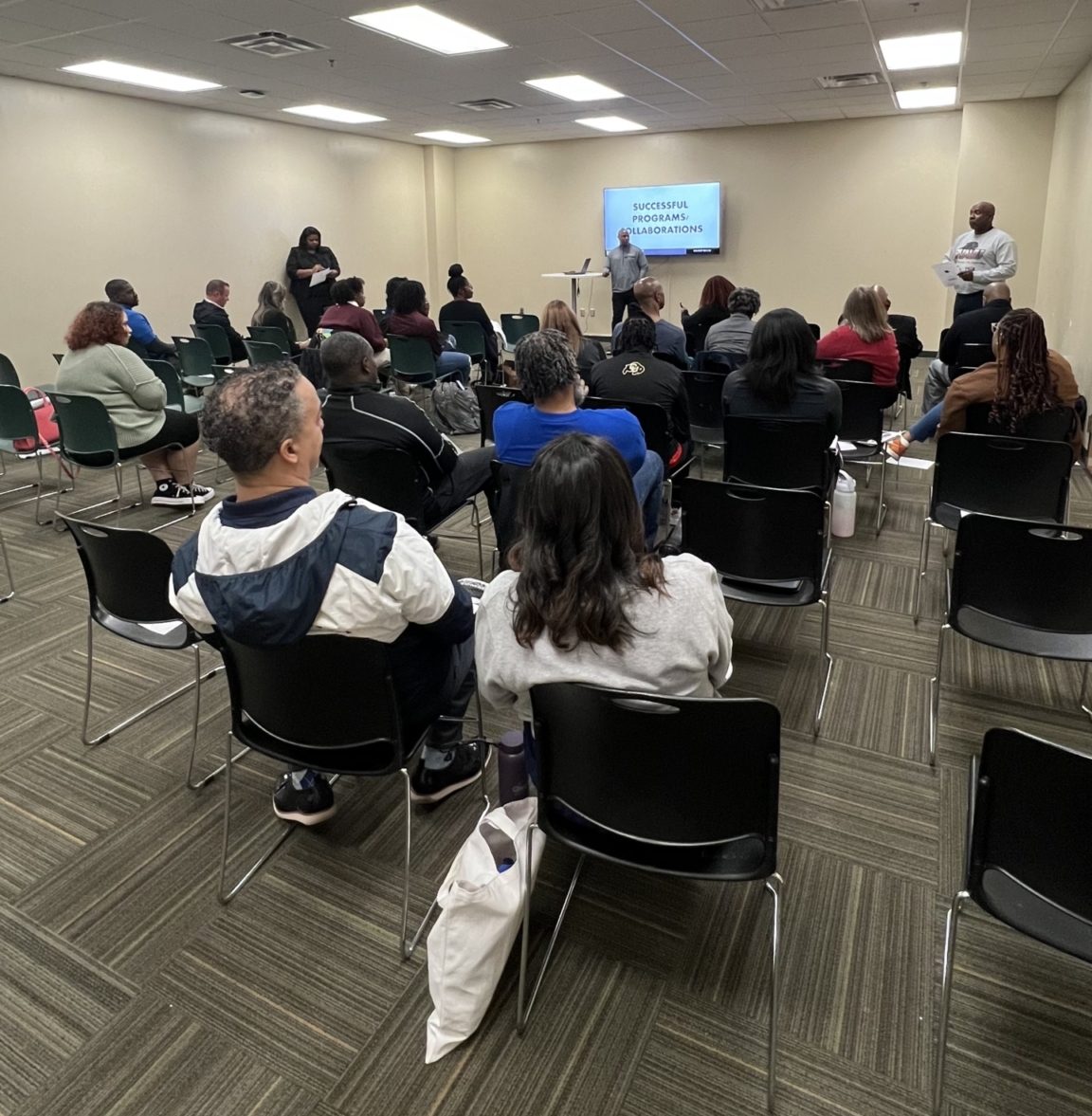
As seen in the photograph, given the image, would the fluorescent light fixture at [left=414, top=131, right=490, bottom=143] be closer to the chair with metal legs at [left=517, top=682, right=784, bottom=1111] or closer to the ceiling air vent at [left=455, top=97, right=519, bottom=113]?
the ceiling air vent at [left=455, top=97, right=519, bottom=113]

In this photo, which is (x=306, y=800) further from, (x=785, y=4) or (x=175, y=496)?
(x=785, y=4)

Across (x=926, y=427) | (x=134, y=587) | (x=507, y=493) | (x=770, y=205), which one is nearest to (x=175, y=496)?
(x=134, y=587)

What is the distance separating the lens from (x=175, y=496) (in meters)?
5.12

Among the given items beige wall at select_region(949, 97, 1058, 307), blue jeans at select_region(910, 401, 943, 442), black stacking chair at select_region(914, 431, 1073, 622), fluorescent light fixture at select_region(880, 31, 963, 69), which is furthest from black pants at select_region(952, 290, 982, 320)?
black stacking chair at select_region(914, 431, 1073, 622)

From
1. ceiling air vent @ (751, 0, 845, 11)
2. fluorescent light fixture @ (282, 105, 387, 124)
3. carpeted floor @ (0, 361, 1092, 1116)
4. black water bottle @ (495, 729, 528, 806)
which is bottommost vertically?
carpeted floor @ (0, 361, 1092, 1116)

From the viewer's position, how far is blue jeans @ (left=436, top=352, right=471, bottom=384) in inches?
289

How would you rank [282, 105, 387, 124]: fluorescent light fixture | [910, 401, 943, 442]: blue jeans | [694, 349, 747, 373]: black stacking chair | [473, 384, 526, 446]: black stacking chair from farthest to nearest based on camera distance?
[282, 105, 387, 124]: fluorescent light fixture
[694, 349, 747, 373]: black stacking chair
[473, 384, 526, 446]: black stacking chair
[910, 401, 943, 442]: blue jeans

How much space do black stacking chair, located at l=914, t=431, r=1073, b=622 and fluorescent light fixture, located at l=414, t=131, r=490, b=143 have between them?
9367mm

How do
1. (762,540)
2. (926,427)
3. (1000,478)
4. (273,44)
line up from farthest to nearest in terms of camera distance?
(273,44) < (926,427) < (1000,478) < (762,540)

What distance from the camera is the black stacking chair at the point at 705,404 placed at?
193 inches

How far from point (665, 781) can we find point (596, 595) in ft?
1.18

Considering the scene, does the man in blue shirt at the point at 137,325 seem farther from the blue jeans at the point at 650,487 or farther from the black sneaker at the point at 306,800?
the black sneaker at the point at 306,800

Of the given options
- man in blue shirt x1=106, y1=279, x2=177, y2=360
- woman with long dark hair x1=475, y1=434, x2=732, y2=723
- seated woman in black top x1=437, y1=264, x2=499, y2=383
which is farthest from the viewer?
seated woman in black top x1=437, y1=264, x2=499, y2=383

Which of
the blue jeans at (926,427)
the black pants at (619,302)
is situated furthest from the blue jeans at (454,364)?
the blue jeans at (926,427)
